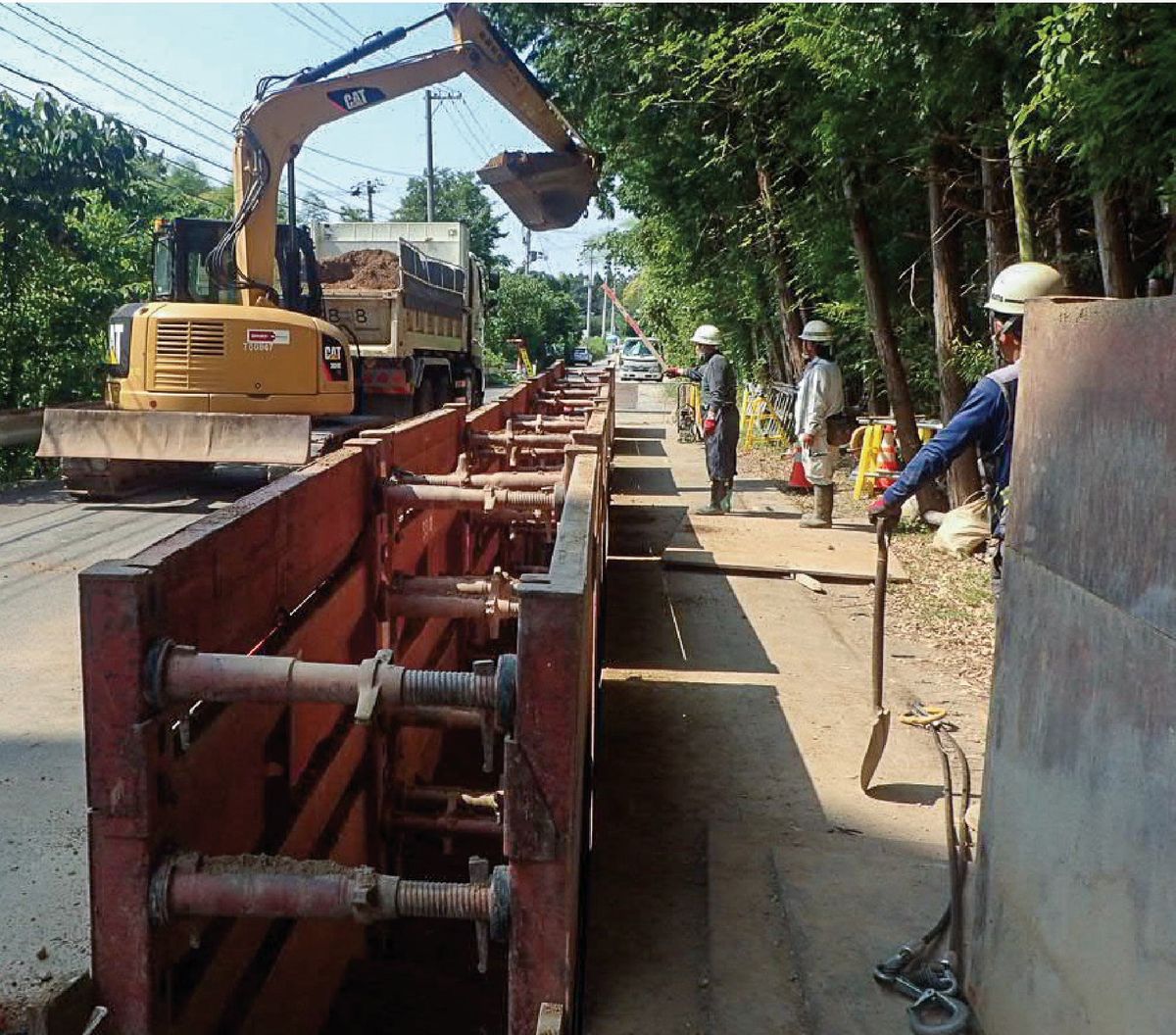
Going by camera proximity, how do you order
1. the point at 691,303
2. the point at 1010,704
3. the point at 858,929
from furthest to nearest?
the point at 691,303, the point at 858,929, the point at 1010,704

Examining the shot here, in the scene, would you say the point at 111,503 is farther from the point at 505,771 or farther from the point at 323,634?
the point at 505,771

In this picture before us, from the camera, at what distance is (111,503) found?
35.2ft

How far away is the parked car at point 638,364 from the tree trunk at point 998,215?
36558 millimetres

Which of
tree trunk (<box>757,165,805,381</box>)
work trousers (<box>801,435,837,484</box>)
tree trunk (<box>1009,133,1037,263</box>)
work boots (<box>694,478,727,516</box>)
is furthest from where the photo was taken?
tree trunk (<box>757,165,805,381</box>)

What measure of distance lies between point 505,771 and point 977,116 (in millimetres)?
6920

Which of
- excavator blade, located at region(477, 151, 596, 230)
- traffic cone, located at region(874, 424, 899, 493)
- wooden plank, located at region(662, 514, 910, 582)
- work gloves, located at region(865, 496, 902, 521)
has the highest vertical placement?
excavator blade, located at region(477, 151, 596, 230)

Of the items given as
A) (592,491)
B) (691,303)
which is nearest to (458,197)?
(691,303)

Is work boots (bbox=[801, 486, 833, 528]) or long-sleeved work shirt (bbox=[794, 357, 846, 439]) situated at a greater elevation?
long-sleeved work shirt (bbox=[794, 357, 846, 439])

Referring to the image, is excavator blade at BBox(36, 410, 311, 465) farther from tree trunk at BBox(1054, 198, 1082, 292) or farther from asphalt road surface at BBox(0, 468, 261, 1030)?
tree trunk at BBox(1054, 198, 1082, 292)

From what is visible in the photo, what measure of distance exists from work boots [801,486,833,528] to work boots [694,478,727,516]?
1032mm

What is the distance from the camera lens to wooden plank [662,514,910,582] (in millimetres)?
8367

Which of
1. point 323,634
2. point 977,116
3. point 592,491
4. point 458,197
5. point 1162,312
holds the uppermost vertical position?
point 458,197

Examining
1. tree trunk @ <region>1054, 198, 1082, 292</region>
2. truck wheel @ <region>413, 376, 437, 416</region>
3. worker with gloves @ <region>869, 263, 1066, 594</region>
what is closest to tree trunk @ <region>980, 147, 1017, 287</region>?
tree trunk @ <region>1054, 198, 1082, 292</region>

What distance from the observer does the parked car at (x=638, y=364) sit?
47.4 m
